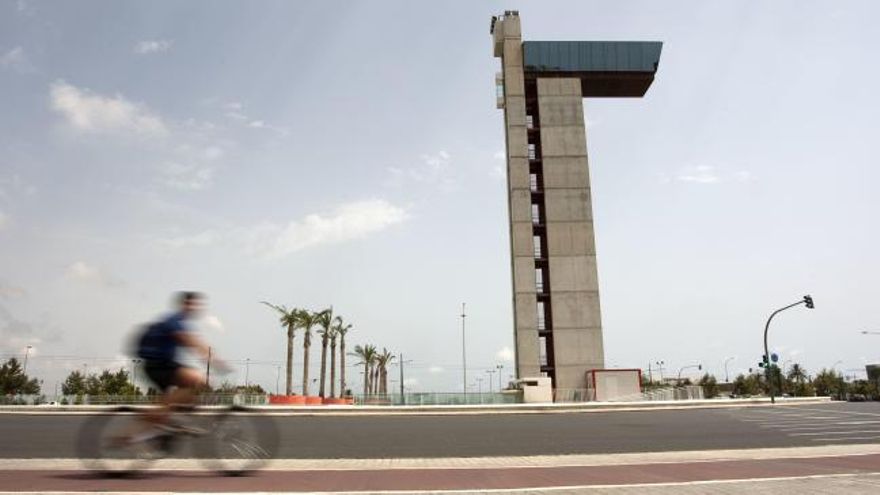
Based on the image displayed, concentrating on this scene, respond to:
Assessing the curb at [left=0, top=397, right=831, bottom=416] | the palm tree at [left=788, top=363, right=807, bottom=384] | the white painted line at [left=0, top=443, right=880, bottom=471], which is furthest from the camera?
the palm tree at [left=788, top=363, right=807, bottom=384]

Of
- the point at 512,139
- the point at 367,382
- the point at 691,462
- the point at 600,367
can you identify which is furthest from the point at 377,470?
the point at 367,382

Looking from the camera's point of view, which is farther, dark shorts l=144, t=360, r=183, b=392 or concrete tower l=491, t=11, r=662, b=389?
concrete tower l=491, t=11, r=662, b=389

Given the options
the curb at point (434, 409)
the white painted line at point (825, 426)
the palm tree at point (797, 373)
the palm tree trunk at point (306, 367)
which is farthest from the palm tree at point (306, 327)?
the palm tree at point (797, 373)

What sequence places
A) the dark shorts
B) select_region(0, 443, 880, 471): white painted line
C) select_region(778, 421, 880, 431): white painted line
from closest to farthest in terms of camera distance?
the dark shorts < select_region(0, 443, 880, 471): white painted line < select_region(778, 421, 880, 431): white painted line

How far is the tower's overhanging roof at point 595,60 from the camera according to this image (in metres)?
69.9

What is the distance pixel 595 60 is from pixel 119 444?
70.6 metres

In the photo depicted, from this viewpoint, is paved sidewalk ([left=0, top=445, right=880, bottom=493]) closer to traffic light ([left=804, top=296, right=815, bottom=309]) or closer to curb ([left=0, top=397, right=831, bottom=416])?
curb ([left=0, top=397, right=831, bottom=416])

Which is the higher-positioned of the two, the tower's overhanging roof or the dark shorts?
the tower's overhanging roof

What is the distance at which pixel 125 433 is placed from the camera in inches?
293

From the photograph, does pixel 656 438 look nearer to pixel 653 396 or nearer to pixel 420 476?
pixel 420 476

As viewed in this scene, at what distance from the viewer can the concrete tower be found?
62312mm


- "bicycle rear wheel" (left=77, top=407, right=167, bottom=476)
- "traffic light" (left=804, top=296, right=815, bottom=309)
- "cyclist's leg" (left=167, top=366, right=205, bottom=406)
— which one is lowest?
"bicycle rear wheel" (left=77, top=407, right=167, bottom=476)

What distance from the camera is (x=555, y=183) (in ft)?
218

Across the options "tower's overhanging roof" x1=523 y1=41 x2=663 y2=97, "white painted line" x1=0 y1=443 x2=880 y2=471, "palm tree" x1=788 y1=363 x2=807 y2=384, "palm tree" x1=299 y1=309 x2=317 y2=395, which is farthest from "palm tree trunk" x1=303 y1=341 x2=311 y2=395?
"palm tree" x1=788 y1=363 x2=807 y2=384
